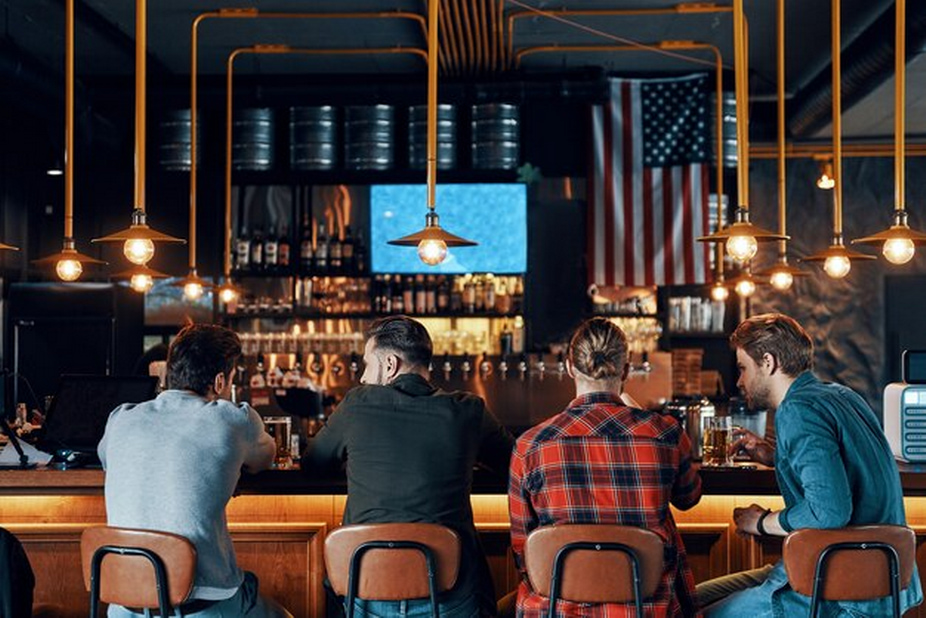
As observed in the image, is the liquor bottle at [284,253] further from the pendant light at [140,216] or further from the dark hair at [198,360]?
the dark hair at [198,360]

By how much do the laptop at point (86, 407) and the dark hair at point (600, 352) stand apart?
1816 mm

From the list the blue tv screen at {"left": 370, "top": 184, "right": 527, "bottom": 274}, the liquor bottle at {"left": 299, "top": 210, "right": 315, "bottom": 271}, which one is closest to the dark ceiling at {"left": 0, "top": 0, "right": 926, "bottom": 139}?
the blue tv screen at {"left": 370, "top": 184, "right": 527, "bottom": 274}

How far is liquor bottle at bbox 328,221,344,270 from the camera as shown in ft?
28.6

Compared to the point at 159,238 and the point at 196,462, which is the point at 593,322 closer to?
the point at 196,462

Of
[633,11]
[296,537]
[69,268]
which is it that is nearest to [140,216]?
[69,268]

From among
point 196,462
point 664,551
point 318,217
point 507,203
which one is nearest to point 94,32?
point 318,217

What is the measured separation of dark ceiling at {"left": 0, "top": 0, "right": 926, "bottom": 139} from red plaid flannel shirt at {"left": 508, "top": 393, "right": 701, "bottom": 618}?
398 cm

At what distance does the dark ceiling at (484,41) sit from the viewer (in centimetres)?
729

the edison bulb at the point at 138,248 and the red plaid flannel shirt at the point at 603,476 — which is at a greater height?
the edison bulb at the point at 138,248

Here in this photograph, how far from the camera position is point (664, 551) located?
10.5ft

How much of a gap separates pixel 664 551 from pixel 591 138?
5.96 m

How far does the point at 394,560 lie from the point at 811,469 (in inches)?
47.9

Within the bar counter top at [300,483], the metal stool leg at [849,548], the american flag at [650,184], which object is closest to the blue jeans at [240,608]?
the bar counter top at [300,483]

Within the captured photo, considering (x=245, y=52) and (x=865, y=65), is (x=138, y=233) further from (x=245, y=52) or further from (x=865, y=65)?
(x=865, y=65)
